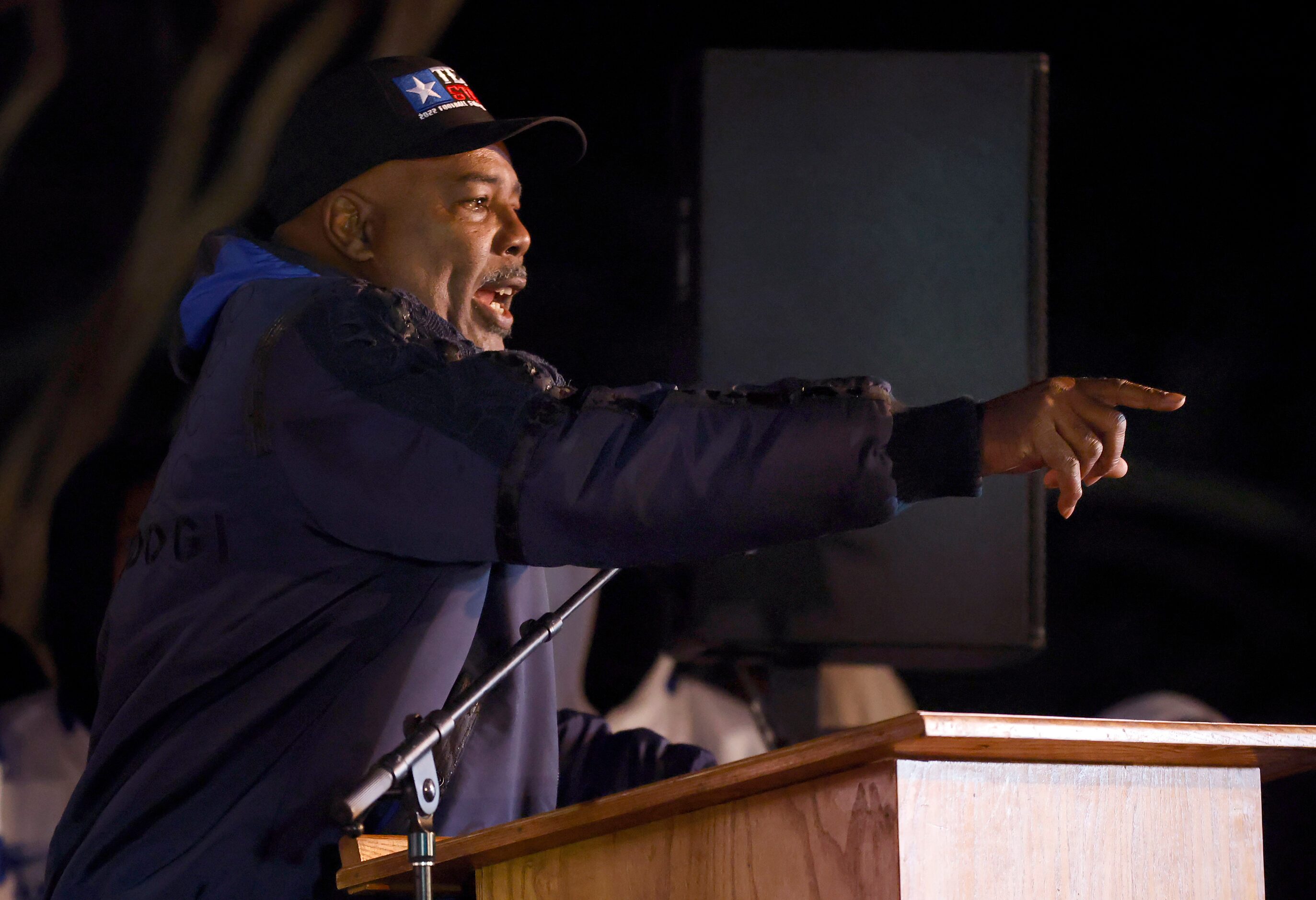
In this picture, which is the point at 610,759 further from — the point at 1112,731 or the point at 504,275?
the point at 1112,731

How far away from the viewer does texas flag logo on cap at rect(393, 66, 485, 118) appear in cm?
191

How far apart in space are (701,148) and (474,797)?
1432mm

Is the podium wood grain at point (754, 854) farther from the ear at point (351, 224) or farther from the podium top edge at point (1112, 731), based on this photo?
the ear at point (351, 224)

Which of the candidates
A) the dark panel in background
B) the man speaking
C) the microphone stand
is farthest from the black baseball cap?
the microphone stand

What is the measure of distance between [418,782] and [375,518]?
316 mm

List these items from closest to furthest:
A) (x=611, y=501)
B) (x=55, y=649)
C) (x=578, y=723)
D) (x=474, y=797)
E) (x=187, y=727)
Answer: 1. (x=611, y=501)
2. (x=187, y=727)
3. (x=474, y=797)
4. (x=578, y=723)
5. (x=55, y=649)

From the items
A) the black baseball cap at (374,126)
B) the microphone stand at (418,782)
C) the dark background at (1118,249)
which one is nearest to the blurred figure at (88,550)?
the dark background at (1118,249)

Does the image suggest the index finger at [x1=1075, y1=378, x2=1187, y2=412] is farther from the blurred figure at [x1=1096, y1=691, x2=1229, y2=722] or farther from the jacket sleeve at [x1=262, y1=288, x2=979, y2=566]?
the blurred figure at [x1=1096, y1=691, x2=1229, y2=722]

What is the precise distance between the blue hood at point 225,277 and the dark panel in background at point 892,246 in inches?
39.6

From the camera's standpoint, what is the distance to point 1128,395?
3.45ft

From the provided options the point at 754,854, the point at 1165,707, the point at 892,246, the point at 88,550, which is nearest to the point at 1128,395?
the point at 754,854

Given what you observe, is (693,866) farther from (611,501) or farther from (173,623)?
(173,623)

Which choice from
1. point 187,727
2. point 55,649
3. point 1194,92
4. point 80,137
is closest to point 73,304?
point 80,137

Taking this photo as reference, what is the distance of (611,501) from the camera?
1.19m
